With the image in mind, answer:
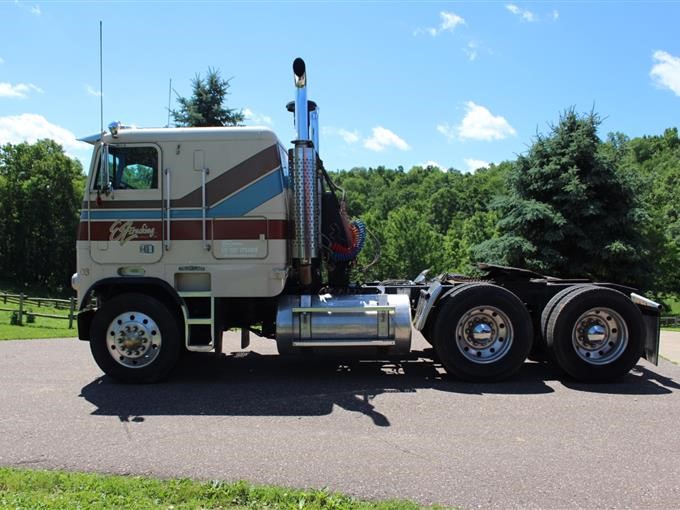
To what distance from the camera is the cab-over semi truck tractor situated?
669cm

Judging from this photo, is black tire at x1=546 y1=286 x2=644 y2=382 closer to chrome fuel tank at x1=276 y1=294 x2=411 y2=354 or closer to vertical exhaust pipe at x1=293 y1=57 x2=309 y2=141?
chrome fuel tank at x1=276 y1=294 x2=411 y2=354

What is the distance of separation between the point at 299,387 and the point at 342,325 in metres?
0.94

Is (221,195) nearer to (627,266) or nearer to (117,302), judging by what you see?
(117,302)

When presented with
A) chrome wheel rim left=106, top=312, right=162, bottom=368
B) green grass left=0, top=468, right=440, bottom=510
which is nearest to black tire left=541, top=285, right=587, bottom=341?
green grass left=0, top=468, right=440, bottom=510

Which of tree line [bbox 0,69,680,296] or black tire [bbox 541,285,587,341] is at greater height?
tree line [bbox 0,69,680,296]

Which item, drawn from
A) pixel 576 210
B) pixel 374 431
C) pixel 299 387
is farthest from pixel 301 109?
pixel 576 210

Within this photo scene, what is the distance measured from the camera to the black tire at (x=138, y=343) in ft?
21.7

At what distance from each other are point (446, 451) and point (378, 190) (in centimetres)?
9155

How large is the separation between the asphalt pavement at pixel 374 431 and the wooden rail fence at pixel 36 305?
963 centimetres

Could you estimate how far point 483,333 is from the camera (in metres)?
6.86

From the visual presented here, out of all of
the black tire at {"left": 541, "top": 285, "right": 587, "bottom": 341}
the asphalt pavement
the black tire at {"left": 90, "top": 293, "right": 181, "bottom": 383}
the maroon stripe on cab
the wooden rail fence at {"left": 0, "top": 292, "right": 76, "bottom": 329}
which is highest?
the maroon stripe on cab

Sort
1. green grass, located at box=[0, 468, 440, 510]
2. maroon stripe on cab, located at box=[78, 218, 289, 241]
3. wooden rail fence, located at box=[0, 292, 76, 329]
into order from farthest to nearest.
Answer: wooden rail fence, located at box=[0, 292, 76, 329] < maroon stripe on cab, located at box=[78, 218, 289, 241] < green grass, located at box=[0, 468, 440, 510]

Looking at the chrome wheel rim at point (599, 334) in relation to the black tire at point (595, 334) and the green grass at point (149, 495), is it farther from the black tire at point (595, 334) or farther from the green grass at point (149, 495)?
the green grass at point (149, 495)

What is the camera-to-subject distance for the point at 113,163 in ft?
22.2
